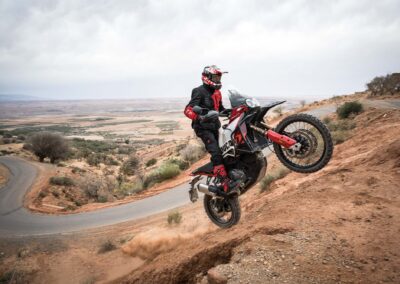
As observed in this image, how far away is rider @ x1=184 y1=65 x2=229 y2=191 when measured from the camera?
673 centimetres

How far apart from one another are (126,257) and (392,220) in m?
8.74

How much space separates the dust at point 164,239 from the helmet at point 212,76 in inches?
183

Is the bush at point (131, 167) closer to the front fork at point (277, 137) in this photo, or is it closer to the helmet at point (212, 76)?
the helmet at point (212, 76)

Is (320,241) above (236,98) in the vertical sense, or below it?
below

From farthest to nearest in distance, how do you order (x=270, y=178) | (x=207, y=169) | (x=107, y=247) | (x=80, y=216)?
1. (x=80, y=216)
2. (x=107, y=247)
3. (x=270, y=178)
4. (x=207, y=169)

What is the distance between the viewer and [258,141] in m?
6.33

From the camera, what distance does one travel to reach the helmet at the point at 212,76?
6.68m

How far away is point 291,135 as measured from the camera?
612 centimetres

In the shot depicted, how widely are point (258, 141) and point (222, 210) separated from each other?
224cm

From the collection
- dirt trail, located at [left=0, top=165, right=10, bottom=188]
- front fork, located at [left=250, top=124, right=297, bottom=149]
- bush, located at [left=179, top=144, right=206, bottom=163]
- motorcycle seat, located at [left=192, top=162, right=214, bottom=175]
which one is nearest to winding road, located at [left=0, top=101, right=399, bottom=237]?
bush, located at [left=179, top=144, right=206, bottom=163]

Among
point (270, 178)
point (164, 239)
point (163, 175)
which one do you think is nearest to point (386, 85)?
point (163, 175)

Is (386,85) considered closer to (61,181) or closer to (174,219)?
(61,181)

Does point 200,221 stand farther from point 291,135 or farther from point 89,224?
point 89,224

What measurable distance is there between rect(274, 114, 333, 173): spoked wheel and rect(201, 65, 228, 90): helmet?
1.47m
